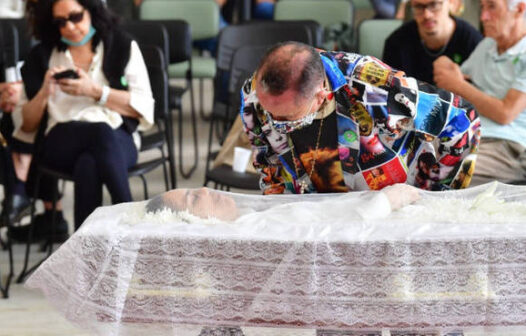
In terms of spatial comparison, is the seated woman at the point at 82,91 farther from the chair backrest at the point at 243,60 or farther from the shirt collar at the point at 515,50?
the shirt collar at the point at 515,50

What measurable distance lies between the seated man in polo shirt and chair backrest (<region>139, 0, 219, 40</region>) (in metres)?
3.02

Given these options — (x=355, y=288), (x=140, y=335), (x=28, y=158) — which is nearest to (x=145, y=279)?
(x=140, y=335)

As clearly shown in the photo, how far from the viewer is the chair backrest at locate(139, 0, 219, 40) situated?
6.13 m

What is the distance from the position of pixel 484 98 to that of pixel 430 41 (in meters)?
0.66

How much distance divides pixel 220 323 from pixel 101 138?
1736mm

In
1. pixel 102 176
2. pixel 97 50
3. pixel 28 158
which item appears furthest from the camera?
pixel 28 158

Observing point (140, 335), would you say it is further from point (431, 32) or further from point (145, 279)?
point (431, 32)

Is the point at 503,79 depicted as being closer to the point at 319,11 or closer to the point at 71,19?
the point at 71,19

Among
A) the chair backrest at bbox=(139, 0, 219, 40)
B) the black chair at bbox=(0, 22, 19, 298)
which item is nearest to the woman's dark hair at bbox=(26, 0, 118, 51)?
the black chair at bbox=(0, 22, 19, 298)

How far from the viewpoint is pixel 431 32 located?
12.7 feet

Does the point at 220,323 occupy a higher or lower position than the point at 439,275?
lower

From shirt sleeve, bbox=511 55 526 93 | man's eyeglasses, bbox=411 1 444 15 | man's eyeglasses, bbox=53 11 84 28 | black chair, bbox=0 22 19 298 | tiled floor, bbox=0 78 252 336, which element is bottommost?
tiled floor, bbox=0 78 252 336

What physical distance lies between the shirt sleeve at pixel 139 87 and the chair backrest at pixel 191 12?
7.96ft

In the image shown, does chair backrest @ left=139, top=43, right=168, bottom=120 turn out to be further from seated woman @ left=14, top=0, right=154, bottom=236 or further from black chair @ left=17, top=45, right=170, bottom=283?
seated woman @ left=14, top=0, right=154, bottom=236
